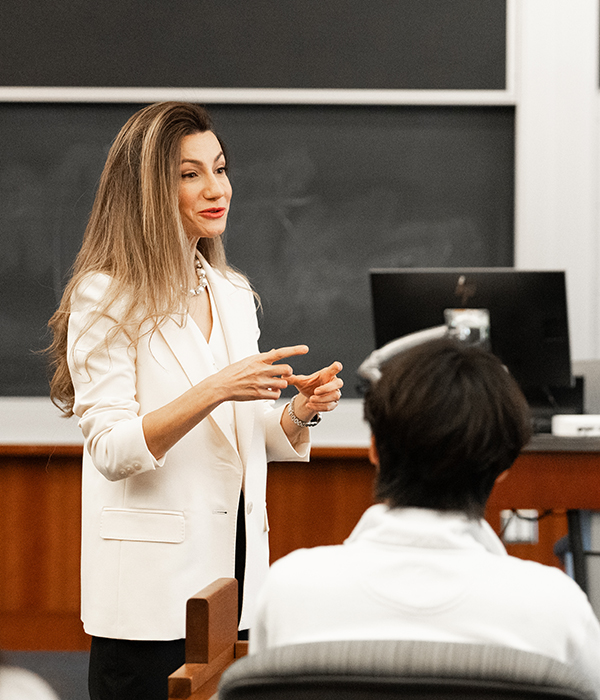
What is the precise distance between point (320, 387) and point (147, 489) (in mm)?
374

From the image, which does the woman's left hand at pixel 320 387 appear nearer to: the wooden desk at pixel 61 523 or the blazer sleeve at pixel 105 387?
the blazer sleeve at pixel 105 387

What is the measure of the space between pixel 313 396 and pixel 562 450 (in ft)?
3.07

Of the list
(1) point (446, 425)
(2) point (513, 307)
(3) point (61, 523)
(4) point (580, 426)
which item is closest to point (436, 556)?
(1) point (446, 425)

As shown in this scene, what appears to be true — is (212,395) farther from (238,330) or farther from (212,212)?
(212,212)

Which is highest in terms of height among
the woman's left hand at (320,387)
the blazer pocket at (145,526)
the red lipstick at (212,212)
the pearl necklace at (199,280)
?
the red lipstick at (212,212)

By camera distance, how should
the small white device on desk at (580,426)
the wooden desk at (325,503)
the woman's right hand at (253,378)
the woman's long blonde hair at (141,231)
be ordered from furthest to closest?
the wooden desk at (325,503) → the small white device on desk at (580,426) → the woman's long blonde hair at (141,231) → the woman's right hand at (253,378)

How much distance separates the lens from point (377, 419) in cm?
93

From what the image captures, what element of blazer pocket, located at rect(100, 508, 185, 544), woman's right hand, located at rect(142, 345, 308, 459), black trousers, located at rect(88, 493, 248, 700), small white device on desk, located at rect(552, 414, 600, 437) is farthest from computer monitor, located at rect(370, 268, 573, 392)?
black trousers, located at rect(88, 493, 248, 700)

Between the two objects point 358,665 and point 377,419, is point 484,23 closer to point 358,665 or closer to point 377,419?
point 377,419

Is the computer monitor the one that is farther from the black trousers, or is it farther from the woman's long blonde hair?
the black trousers

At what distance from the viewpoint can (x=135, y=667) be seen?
1508 mm

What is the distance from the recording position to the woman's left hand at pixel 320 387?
5.16ft

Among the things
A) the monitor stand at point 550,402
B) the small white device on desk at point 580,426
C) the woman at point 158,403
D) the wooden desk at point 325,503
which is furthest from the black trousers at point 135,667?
the wooden desk at point 325,503

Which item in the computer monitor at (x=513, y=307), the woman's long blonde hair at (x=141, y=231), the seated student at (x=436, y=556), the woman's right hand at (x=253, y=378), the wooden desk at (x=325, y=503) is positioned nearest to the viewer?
the seated student at (x=436, y=556)
